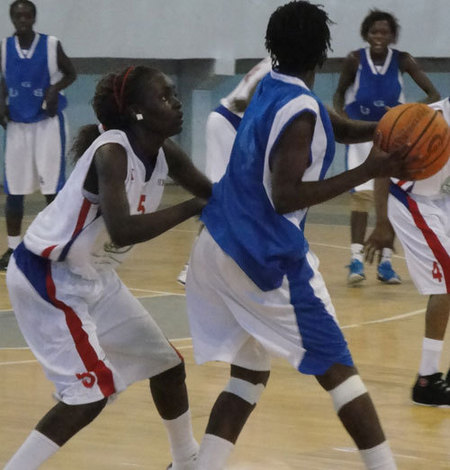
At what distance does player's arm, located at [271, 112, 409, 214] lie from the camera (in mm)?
3580

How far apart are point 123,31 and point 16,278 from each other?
1071cm

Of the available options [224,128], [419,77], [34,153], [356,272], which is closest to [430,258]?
[224,128]

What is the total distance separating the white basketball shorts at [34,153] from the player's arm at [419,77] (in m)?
2.79

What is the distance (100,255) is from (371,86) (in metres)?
5.65

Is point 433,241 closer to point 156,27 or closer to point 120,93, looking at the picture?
point 120,93

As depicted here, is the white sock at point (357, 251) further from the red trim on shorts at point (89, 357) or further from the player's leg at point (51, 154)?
the red trim on shorts at point (89, 357)

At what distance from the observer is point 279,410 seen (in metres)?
5.28

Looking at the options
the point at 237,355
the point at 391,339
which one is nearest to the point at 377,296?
the point at 391,339

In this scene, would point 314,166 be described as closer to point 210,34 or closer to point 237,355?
point 237,355

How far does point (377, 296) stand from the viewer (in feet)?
27.1

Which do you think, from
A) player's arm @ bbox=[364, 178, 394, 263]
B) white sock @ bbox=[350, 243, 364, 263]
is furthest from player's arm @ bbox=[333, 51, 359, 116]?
player's arm @ bbox=[364, 178, 394, 263]

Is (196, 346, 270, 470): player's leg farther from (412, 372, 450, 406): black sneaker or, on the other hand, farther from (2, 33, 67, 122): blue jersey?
(2, 33, 67, 122): blue jersey

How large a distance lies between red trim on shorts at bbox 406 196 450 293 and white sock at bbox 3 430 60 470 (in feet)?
7.19

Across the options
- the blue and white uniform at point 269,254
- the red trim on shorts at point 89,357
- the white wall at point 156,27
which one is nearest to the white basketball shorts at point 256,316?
the blue and white uniform at point 269,254
